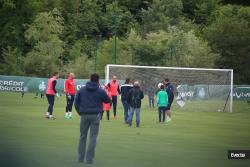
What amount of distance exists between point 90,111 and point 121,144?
3.47 metres

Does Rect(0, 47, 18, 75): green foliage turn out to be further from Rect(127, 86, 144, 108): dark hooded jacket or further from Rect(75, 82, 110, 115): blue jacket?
Rect(75, 82, 110, 115): blue jacket

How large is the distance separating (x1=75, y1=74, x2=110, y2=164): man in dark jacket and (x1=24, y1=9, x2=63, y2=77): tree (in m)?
35.1

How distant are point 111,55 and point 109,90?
90.2 feet

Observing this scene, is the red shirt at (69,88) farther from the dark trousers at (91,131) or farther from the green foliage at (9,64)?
the green foliage at (9,64)

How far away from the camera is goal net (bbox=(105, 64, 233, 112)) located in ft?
115

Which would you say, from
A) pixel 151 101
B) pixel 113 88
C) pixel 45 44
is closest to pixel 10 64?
pixel 45 44

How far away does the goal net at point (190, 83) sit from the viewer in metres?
35.2

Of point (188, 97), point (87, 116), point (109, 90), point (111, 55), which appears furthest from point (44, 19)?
point (87, 116)

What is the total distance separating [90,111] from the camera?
11.1 meters

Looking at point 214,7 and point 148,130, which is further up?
point 214,7

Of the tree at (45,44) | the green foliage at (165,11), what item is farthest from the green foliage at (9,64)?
the green foliage at (165,11)

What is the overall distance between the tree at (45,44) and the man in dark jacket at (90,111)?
115ft

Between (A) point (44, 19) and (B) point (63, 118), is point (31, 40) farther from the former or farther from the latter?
(B) point (63, 118)

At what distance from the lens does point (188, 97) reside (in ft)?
118
